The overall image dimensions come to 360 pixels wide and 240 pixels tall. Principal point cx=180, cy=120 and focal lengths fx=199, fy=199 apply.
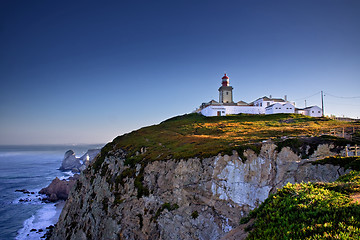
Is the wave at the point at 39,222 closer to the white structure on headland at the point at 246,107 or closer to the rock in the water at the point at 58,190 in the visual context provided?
the rock in the water at the point at 58,190

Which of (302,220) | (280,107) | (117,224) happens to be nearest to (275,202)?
(302,220)

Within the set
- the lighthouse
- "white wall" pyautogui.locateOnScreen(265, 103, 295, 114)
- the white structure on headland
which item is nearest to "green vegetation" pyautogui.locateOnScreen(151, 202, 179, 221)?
the white structure on headland

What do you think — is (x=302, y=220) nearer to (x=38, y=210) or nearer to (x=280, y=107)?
(x=38, y=210)

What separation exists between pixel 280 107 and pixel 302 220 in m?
73.0

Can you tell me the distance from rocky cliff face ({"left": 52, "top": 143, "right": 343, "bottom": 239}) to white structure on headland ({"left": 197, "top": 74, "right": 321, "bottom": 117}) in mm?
47873

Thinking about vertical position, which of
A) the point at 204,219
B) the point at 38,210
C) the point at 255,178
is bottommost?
the point at 38,210

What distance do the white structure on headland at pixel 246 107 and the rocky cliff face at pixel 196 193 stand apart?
47873 millimetres

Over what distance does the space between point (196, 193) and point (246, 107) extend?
5770 centimetres

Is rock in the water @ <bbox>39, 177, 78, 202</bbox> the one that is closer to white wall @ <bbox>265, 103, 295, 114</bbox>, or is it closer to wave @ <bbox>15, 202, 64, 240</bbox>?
wave @ <bbox>15, 202, 64, 240</bbox>

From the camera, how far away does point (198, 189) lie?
25.9 metres

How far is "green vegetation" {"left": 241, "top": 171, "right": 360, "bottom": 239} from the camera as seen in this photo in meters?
5.82

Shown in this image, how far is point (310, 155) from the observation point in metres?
26.7

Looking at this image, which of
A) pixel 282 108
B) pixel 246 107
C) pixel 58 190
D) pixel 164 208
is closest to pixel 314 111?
pixel 282 108

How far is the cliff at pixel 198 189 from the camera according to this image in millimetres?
23938
